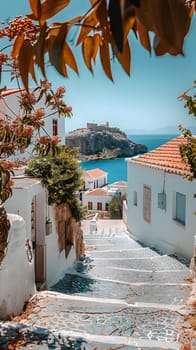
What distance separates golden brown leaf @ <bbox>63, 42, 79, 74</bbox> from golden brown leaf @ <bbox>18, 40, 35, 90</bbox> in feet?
0.35

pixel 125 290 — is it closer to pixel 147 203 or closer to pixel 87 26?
pixel 147 203

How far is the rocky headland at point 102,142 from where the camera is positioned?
318 feet

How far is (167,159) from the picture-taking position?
1599 cm

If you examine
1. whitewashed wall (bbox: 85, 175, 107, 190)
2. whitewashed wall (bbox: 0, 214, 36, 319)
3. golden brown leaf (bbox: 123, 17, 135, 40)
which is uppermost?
golden brown leaf (bbox: 123, 17, 135, 40)

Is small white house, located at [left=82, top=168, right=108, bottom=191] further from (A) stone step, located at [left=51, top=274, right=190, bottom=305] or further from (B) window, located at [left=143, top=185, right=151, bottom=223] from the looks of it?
(A) stone step, located at [left=51, top=274, right=190, bottom=305]

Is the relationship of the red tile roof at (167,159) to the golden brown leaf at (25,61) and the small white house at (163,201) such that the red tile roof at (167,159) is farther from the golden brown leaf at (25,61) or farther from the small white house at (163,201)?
the golden brown leaf at (25,61)

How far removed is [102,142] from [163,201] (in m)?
88.0

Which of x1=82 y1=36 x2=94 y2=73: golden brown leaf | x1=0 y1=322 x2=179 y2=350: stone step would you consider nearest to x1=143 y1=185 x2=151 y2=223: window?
x1=0 y1=322 x2=179 y2=350: stone step

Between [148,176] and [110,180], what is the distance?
195ft

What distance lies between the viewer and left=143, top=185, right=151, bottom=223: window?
55.2 ft

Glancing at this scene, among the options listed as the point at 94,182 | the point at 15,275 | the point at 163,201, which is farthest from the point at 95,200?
the point at 15,275

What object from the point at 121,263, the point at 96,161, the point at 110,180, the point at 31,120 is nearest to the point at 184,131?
the point at 31,120

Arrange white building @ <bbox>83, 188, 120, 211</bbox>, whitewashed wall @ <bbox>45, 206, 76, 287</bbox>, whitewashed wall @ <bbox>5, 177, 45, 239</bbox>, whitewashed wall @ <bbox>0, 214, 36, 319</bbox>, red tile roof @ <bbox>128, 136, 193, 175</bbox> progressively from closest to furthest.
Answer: whitewashed wall @ <bbox>0, 214, 36, 319</bbox>
whitewashed wall @ <bbox>5, 177, 45, 239</bbox>
whitewashed wall @ <bbox>45, 206, 76, 287</bbox>
red tile roof @ <bbox>128, 136, 193, 175</bbox>
white building @ <bbox>83, 188, 120, 211</bbox>

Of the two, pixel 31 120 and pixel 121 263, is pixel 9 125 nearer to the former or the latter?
pixel 31 120
